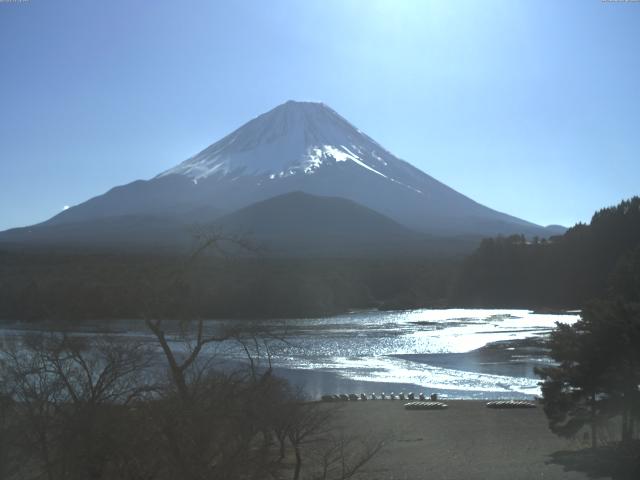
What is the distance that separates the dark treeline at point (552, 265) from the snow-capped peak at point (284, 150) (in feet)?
143

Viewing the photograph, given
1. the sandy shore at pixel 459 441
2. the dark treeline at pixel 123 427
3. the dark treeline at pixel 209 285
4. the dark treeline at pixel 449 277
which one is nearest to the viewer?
the dark treeline at pixel 123 427

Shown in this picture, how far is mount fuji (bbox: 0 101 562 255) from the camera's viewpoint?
264 feet

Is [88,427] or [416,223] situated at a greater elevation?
[416,223]

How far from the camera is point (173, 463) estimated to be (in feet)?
14.3

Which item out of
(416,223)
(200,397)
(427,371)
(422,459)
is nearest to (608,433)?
(422,459)

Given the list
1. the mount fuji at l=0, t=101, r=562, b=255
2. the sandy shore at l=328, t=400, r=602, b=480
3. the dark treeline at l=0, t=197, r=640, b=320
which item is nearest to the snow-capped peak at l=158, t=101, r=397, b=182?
the mount fuji at l=0, t=101, r=562, b=255

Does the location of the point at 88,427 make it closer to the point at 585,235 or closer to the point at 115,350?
the point at 115,350

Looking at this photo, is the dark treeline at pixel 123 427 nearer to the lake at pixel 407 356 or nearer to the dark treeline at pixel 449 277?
the lake at pixel 407 356

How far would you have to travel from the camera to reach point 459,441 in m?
12.6

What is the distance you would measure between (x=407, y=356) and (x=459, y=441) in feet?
40.5

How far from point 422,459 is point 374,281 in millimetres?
45234

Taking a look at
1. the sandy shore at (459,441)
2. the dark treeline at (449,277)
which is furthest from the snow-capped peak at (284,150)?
the sandy shore at (459,441)

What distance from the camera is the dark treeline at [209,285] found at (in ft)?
22.6

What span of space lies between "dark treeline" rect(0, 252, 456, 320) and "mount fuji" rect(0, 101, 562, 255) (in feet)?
59.9
